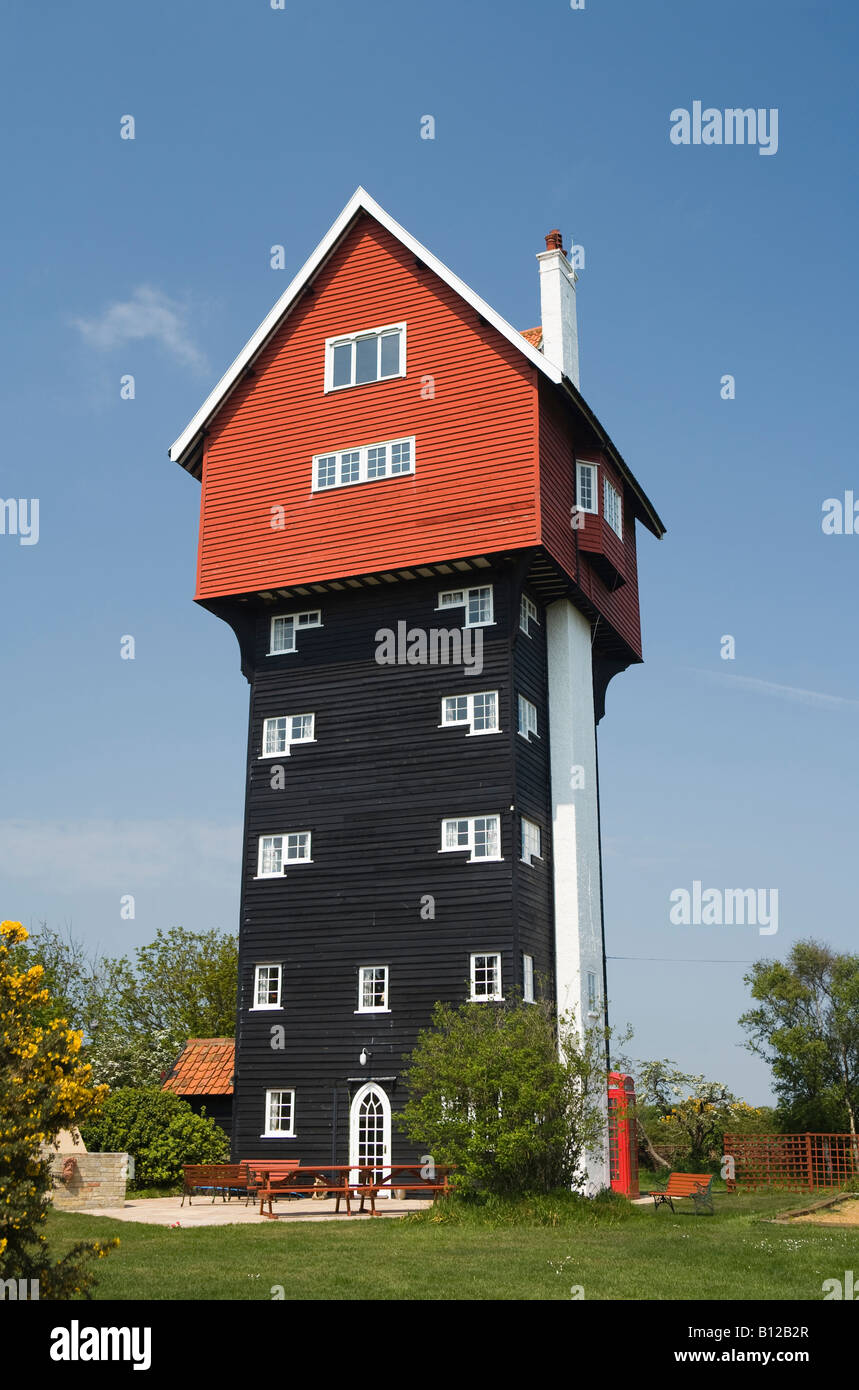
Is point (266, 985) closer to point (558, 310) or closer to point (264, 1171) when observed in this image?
point (264, 1171)

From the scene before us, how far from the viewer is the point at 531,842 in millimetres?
34031

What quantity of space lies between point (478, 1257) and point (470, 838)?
15955 millimetres

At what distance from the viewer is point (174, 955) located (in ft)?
189

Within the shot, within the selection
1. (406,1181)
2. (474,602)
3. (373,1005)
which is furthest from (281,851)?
(406,1181)

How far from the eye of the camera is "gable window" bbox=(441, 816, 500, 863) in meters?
32.9

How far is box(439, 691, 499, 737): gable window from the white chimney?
972cm

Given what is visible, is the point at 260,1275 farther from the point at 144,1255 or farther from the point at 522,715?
the point at 522,715

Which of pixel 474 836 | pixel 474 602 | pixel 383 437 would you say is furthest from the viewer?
pixel 383 437

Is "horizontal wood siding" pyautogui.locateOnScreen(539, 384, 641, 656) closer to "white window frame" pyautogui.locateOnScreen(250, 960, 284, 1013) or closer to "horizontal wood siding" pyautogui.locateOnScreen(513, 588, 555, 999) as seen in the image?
"horizontal wood siding" pyautogui.locateOnScreen(513, 588, 555, 999)

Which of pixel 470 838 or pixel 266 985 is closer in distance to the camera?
pixel 470 838

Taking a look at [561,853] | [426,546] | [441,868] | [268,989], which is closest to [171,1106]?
[268,989]

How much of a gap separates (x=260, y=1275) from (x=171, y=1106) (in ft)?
64.3

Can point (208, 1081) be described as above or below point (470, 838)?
A: below

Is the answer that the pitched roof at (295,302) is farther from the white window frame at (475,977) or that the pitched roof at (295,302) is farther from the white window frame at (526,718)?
the white window frame at (475,977)
